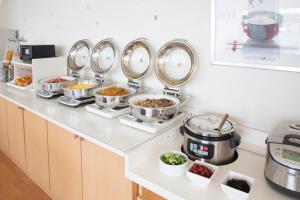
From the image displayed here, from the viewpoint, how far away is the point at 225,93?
1.48 metres

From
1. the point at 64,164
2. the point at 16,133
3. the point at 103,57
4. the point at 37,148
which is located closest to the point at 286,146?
the point at 64,164

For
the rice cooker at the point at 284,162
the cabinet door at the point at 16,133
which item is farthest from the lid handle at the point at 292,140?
the cabinet door at the point at 16,133

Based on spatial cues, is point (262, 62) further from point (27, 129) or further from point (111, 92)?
point (27, 129)

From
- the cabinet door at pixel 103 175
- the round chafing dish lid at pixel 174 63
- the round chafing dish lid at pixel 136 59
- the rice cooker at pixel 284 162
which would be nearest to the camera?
the rice cooker at pixel 284 162

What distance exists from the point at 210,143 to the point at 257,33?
23.8 inches

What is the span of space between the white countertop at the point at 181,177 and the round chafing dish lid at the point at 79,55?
124 centimetres

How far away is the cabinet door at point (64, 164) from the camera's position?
1.58 m

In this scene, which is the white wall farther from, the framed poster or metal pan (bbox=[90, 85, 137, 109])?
metal pan (bbox=[90, 85, 137, 109])

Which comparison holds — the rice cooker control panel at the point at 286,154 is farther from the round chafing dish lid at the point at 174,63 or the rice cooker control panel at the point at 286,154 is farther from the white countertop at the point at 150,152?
the round chafing dish lid at the point at 174,63

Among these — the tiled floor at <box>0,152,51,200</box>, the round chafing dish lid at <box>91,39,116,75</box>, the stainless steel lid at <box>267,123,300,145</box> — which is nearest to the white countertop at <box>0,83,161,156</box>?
the round chafing dish lid at <box>91,39,116,75</box>

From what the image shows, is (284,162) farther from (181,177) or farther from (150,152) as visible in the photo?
(150,152)

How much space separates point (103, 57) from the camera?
215cm

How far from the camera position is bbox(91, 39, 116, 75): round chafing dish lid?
2.07 m

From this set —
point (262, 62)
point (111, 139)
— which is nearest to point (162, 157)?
point (111, 139)
